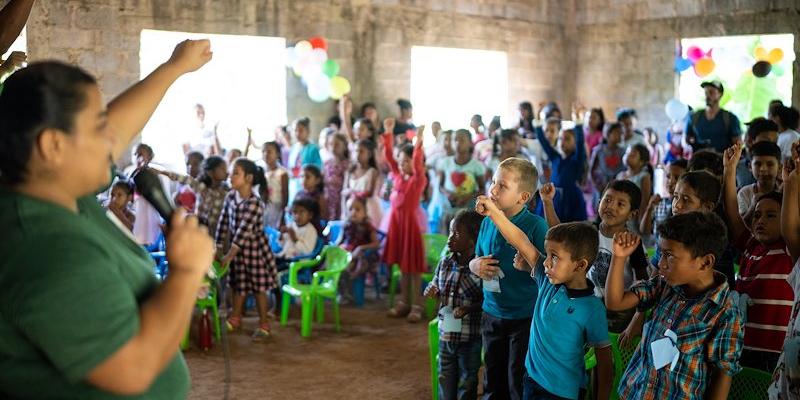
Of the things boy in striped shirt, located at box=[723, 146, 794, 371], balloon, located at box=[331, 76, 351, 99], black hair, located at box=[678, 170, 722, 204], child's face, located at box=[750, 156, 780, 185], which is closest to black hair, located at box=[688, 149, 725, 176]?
child's face, located at box=[750, 156, 780, 185]

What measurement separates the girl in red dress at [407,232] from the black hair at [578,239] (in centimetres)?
337

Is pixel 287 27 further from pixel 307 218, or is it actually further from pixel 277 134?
pixel 307 218

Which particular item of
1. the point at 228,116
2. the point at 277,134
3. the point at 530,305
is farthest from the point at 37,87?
the point at 228,116

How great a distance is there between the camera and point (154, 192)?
161 centimetres

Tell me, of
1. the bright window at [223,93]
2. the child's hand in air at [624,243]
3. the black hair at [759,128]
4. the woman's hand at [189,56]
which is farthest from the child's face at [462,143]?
the woman's hand at [189,56]

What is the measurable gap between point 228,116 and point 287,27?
1263mm

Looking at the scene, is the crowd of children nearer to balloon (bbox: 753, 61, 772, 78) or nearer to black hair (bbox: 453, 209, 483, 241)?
black hair (bbox: 453, 209, 483, 241)

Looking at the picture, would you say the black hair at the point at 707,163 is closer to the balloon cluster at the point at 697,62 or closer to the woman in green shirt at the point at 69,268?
the woman in green shirt at the point at 69,268

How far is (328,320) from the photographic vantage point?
6.23 metres

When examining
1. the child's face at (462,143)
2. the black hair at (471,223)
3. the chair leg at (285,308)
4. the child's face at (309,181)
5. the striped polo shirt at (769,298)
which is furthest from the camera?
the child's face at (309,181)

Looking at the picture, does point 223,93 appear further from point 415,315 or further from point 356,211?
point 415,315

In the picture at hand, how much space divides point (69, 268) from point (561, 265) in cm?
187

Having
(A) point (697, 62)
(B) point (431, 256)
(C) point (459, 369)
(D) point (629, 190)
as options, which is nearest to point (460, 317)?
(C) point (459, 369)

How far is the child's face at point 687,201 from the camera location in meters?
3.64
